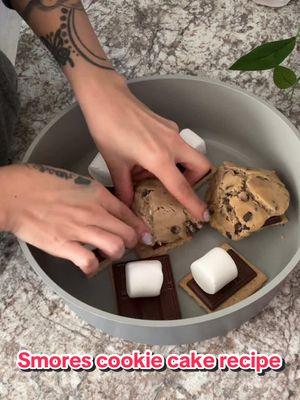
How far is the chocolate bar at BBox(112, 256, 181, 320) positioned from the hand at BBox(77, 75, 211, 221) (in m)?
0.12

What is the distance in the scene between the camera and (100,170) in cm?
88

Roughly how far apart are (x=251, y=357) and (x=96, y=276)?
0.25 m

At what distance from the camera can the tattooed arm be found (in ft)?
2.57

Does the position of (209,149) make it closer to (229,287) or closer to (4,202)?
(229,287)

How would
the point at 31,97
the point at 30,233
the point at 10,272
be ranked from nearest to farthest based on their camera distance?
the point at 30,233 → the point at 10,272 → the point at 31,97

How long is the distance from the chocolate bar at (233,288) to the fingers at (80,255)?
16cm

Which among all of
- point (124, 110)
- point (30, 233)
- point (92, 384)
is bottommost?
point (92, 384)

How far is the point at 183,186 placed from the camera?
790 mm

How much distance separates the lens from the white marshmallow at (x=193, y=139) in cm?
89

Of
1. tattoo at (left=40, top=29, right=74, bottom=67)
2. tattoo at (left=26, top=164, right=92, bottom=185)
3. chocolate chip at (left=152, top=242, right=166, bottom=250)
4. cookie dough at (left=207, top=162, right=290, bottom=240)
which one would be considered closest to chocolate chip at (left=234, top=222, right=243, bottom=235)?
cookie dough at (left=207, top=162, right=290, bottom=240)

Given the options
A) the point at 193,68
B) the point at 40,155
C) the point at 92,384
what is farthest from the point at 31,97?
the point at 92,384

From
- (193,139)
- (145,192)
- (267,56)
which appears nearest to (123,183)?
(145,192)

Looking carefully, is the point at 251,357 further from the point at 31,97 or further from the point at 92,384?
the point at 31,97

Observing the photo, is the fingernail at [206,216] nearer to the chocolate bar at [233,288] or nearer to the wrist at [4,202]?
the chocolate bar at [233,288]
